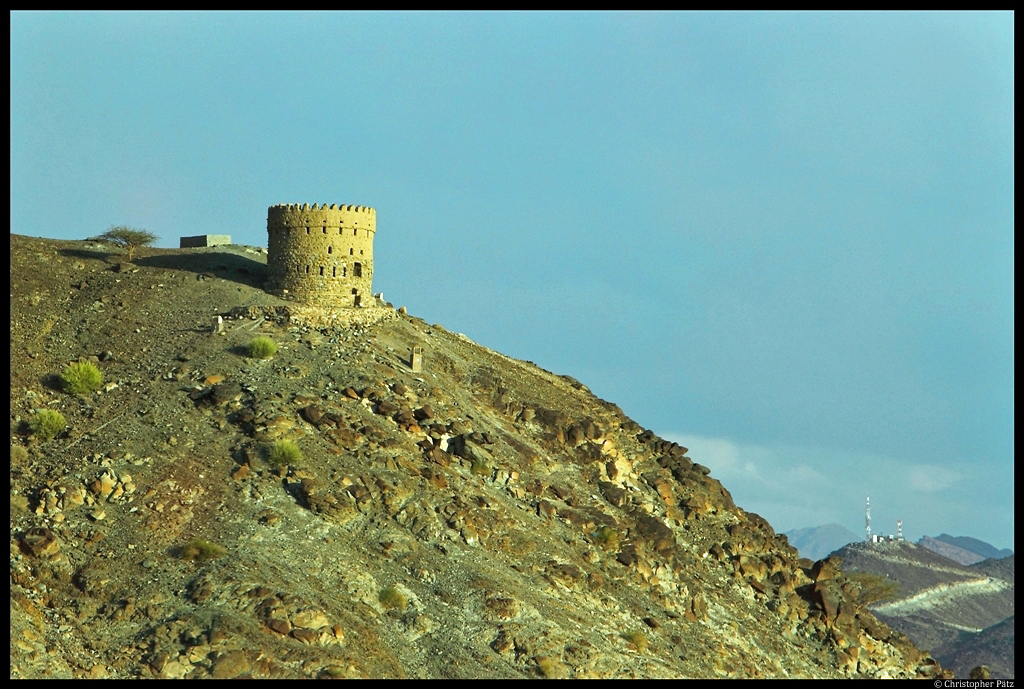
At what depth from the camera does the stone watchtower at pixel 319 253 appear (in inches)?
2985

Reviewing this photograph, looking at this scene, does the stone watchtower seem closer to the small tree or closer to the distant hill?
the small tree

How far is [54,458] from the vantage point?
61.1 m

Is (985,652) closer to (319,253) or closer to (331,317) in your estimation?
(331,317)

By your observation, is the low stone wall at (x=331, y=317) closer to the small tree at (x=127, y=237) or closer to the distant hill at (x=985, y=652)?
the small tree at (x=127, y=237)

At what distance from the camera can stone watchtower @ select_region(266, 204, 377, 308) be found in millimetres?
75812

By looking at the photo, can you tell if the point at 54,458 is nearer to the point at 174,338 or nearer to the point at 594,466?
the point at 174,338

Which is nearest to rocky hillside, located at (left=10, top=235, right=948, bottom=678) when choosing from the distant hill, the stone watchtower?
the stone watchtower


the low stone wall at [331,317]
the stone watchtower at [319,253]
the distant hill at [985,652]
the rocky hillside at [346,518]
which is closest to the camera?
the rocky hillside at [346,518]

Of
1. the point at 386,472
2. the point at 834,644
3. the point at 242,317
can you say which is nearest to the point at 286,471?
the point at 386,472

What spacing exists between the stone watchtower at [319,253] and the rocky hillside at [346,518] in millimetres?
1343

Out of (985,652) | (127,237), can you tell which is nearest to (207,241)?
(127,237)

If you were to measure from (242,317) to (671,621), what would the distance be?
27.0m

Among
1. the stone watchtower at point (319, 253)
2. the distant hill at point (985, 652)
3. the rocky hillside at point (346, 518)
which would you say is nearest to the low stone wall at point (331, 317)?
the rocky hillside at point (346, 518)

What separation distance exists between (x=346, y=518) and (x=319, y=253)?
66.4ft
